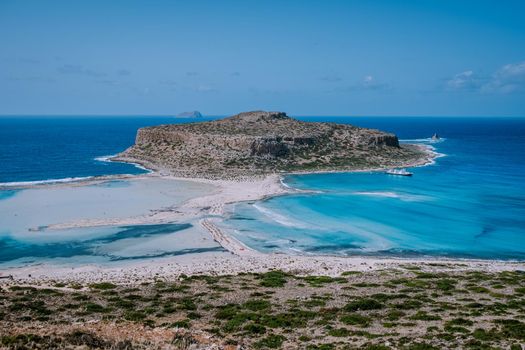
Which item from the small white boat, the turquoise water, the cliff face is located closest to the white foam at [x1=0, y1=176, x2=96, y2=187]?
the cliff face

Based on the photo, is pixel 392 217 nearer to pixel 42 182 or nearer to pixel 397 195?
pixel 397 195

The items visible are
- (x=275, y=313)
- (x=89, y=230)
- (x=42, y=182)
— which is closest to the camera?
(x=275, y=313)

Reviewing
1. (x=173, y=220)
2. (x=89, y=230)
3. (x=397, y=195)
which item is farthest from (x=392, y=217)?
(x=89, y=230)

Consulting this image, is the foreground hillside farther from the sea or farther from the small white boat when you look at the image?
the small white boat

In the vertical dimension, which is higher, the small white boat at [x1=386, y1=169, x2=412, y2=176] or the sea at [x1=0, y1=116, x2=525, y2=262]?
the small white boat at [x1=386, y1=169, x2=412, y2=176]

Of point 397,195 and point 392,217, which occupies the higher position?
point 397,195

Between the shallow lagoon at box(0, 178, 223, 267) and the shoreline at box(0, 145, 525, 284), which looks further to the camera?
the shallow lagoon at box(0, 178, 223, 267)

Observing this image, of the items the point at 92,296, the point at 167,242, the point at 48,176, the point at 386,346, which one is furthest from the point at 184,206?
the point at 386,346
